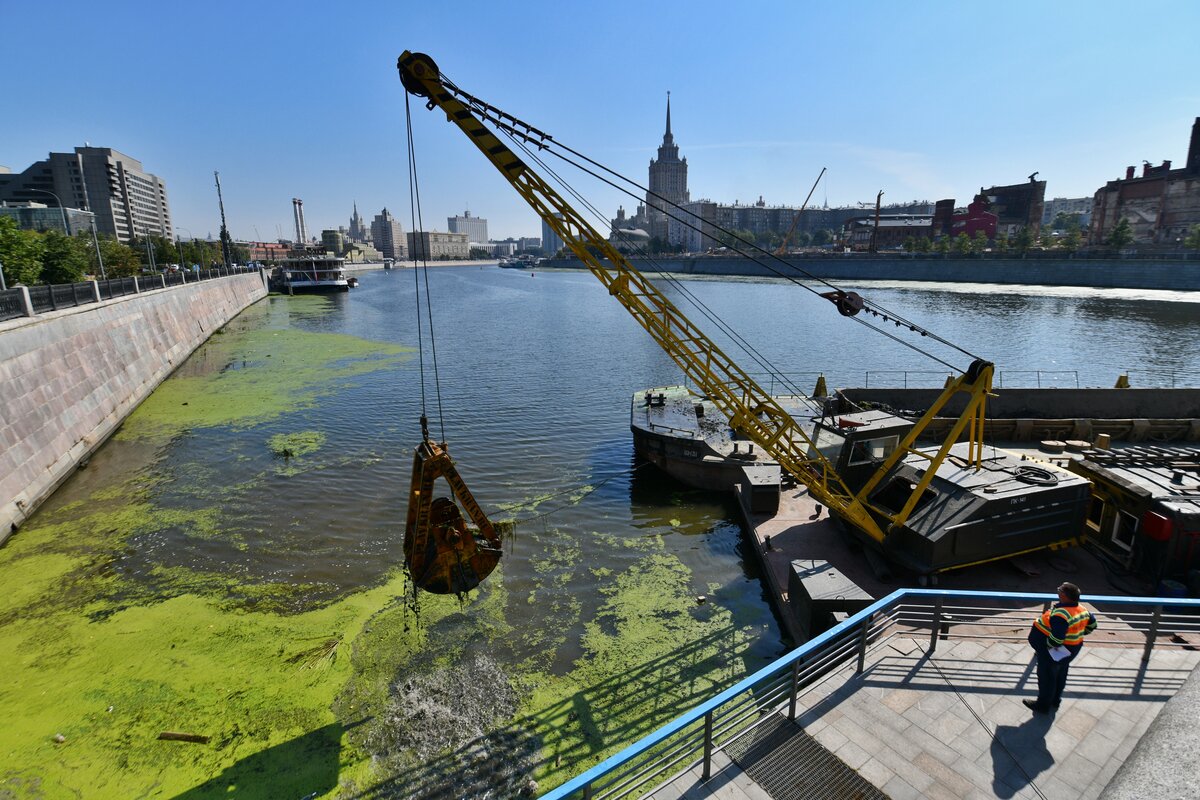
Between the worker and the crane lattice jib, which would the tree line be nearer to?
the crane lattice jib

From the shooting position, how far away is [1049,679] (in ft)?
22.7

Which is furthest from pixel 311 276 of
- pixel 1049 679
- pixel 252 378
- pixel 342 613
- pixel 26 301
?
pixel 1049 679

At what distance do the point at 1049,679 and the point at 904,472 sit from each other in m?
7.28

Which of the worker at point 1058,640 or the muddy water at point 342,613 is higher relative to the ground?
the worker at point 1058,640

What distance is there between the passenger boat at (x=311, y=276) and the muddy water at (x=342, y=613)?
317 ft

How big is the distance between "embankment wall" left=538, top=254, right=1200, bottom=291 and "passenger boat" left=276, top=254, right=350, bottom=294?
2725 inches

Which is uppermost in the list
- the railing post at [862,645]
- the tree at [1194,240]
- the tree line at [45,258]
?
the tree at [1194,240]

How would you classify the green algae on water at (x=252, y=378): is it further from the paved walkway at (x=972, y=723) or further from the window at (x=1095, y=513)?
the window at (x=1095, y=513)

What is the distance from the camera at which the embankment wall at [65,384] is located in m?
18.7

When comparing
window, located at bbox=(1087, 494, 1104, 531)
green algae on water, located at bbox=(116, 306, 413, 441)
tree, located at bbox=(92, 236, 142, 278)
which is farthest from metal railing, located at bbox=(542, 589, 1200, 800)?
tree, located at bbox=(92, 236, 142, 278)

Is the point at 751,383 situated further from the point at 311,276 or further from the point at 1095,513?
the point at 311,276

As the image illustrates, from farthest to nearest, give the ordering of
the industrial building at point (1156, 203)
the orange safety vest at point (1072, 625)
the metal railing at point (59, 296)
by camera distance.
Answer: the industrial building at point (1156, 203)
the metal railing at point (59, 296)
the orange safety vest at point (1072, 625)

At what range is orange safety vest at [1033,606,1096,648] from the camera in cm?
671

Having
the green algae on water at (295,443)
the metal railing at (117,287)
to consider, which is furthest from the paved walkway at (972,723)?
the metal railing at (117,287)
